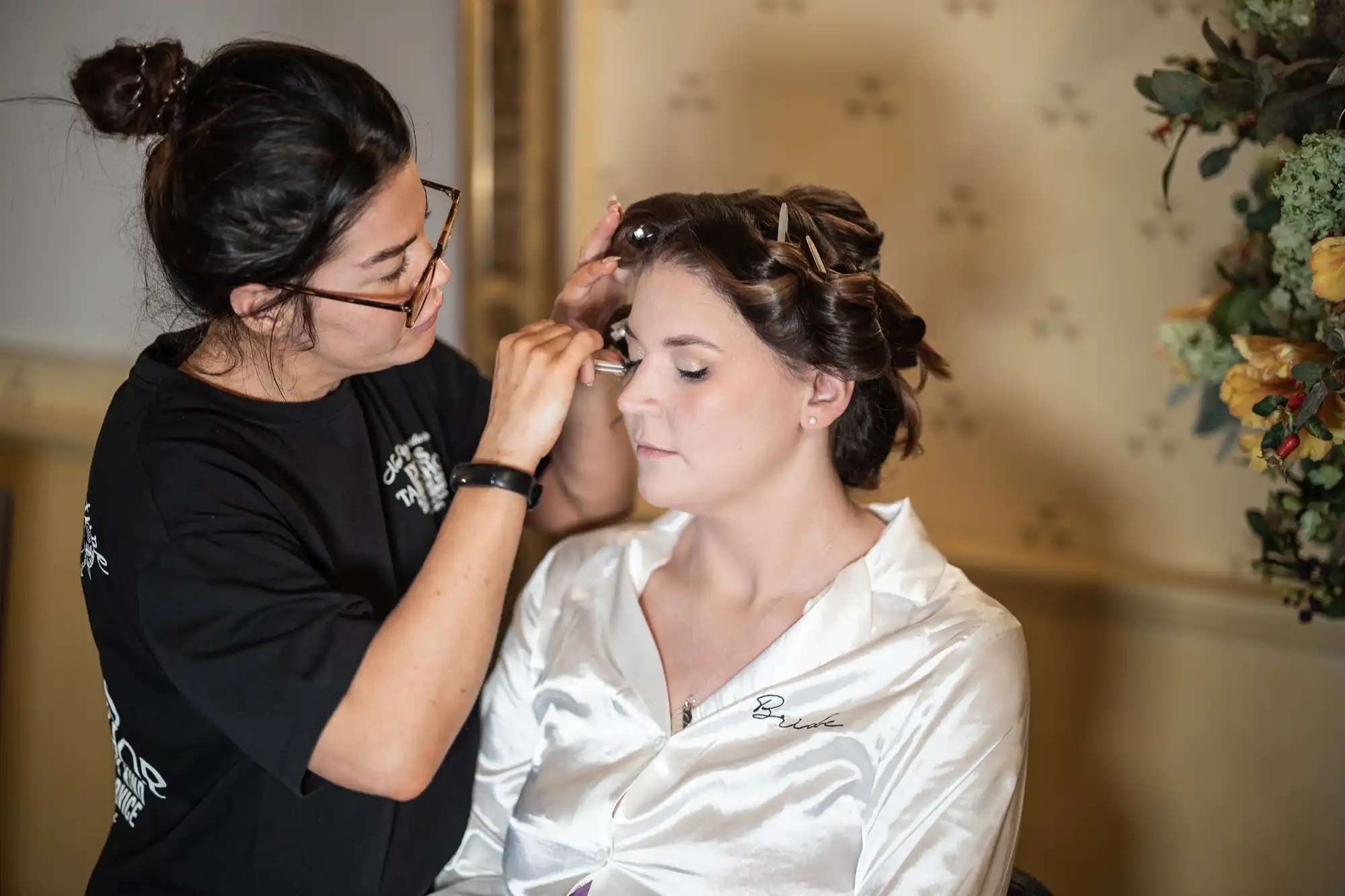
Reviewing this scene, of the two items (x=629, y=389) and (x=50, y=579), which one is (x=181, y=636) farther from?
A: (x=50, y=579)

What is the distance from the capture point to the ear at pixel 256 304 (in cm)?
131

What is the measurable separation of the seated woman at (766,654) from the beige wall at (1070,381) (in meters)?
0.59

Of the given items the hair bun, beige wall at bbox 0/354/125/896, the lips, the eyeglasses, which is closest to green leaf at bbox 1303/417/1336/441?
the lips

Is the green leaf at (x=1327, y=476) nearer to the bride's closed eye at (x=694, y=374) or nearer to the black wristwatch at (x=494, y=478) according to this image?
the bride's closed eye at (x=694, y=374)

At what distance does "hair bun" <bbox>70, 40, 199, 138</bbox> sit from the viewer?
1.30 m

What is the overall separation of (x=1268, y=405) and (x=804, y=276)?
0.51 metres

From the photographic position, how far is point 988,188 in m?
2.09

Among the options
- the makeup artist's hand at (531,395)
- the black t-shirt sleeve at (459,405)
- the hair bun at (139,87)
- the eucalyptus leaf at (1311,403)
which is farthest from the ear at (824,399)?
the hair bun at (139,87)

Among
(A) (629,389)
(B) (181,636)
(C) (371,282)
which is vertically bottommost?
(B) (181,636)

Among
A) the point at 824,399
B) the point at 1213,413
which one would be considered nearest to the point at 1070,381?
the point at 1213,413

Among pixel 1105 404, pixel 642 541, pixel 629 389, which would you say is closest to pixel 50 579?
pixel 642 541

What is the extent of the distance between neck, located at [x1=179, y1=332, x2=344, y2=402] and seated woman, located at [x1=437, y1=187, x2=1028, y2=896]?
0.37 meters

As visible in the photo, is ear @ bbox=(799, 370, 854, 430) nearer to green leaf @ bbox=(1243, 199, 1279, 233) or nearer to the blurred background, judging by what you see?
green leaf @ bbox=(1243, 199, 1279, 233)

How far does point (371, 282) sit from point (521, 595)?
0.54 meters
